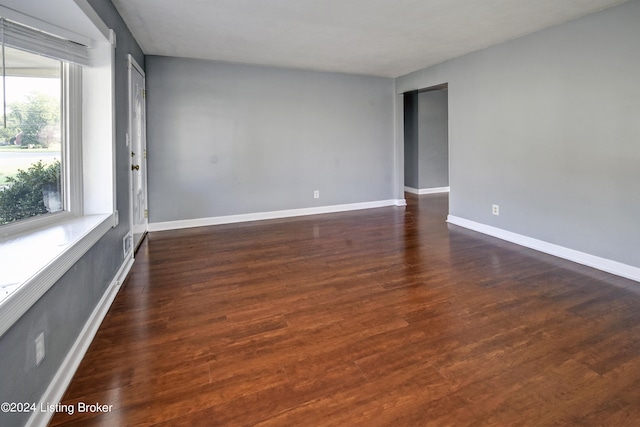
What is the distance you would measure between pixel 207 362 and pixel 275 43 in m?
3.62

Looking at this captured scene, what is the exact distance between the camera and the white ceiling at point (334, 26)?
3031 mm

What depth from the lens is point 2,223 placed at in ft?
5.79

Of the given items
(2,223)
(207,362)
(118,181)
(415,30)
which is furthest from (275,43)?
(207,362)

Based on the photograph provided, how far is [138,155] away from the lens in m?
4.23

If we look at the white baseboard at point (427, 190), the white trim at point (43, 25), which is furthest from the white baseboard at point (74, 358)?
the white baseboard at point (427, 190)

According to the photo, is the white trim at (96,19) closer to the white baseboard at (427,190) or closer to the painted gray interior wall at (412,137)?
the painted gray interior wall at (412,137)

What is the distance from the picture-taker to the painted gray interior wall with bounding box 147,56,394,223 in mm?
4844

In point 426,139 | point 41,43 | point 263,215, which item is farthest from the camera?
point 426,139

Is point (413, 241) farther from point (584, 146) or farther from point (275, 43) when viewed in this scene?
point (275, 43)

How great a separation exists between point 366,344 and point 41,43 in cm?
258

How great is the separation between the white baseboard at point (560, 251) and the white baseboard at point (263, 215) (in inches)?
67.7

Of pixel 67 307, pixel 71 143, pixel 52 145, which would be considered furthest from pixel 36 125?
pixel 67 307

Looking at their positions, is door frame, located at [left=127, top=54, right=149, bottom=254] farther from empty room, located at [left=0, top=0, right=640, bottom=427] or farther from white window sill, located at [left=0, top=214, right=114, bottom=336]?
white window sill, located at [left=0, top=214, right=114, bottom=336]

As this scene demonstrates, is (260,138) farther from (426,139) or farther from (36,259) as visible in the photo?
(426,139)
